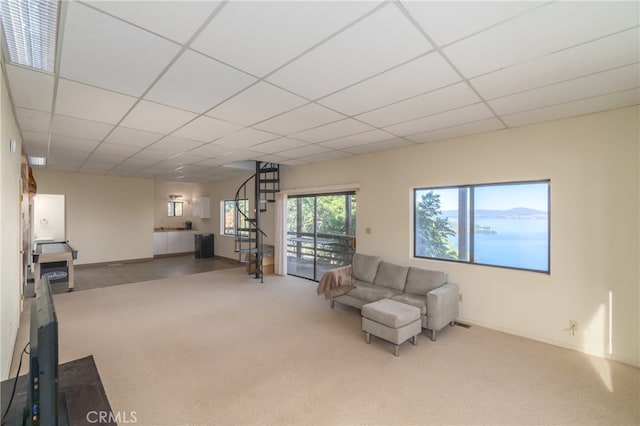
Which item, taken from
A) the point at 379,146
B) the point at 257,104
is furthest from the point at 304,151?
the point at 257,104

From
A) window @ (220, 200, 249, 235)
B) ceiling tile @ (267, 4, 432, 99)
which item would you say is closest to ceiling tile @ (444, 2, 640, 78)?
ceiling tile @ (267, 4, 432, 99)

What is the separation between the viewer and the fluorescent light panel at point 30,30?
1.54m

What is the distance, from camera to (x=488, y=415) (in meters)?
2.18

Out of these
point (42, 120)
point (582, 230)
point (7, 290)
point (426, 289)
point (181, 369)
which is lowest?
point (181, 369)

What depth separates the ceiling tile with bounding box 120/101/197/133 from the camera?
2956mm

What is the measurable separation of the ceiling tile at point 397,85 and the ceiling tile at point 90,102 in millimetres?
1987

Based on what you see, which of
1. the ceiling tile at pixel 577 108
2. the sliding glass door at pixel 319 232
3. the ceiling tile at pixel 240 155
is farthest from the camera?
the sliding glass door at pixel 319 232

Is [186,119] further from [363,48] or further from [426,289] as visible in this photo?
[426,289]

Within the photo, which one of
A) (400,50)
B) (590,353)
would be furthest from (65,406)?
(590,353)

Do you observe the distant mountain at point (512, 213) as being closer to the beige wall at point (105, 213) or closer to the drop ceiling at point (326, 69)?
the drop ceiling at point (326, 69)

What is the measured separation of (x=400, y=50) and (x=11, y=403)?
9.91 feet

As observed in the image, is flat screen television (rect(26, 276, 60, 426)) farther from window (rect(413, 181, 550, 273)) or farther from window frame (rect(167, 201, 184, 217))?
window frame (rect(167, 201, 184, 217))

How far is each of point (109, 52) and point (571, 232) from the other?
473 cm

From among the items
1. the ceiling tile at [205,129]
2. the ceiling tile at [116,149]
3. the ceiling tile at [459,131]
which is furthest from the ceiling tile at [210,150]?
the ceiling tile at [459,131]
